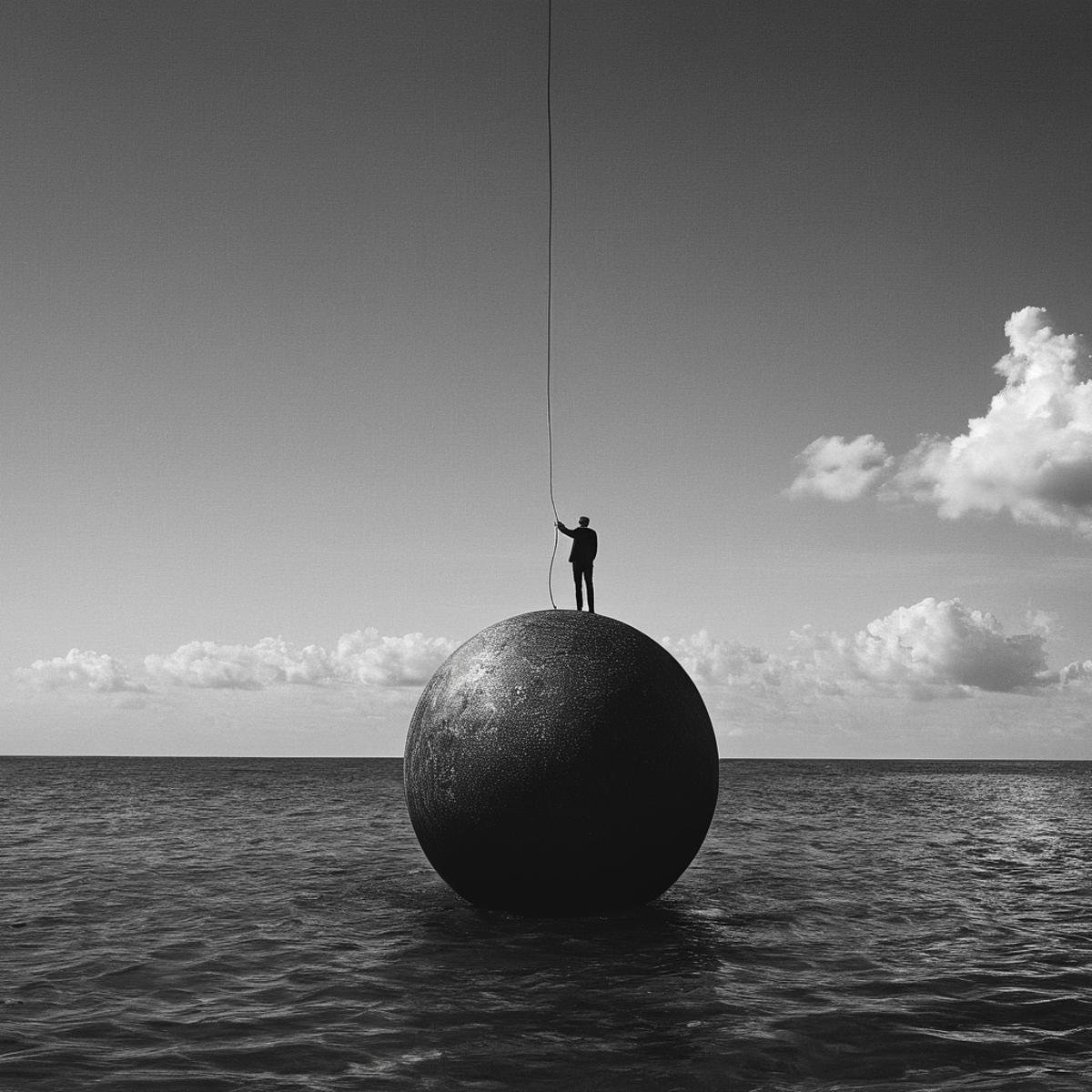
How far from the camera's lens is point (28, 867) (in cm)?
1379

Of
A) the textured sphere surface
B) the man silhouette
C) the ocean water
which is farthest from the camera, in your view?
the man silhouette

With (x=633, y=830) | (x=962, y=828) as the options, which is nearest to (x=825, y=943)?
(x=633, y=830)

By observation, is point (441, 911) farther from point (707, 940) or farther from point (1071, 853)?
point (1071, 853)

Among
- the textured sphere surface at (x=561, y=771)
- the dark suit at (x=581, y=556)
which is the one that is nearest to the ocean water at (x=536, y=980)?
the textured sphere surface at (x=561, y=771)

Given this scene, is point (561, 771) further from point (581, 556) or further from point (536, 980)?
point (581, 556)

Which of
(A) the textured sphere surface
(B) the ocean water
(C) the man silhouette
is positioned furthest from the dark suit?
(B) the ocean water

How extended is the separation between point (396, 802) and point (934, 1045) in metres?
25.1

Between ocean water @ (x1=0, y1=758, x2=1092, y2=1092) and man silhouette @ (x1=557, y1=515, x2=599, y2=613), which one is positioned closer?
ocean water @ (x1=0, y1=758, x2=1092, y2=1092)

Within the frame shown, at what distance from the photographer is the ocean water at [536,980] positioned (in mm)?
5320

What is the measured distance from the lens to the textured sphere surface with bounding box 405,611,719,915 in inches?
326

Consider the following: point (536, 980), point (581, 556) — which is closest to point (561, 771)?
point (536, 980)

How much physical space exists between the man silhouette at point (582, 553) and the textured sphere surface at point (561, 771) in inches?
85.0

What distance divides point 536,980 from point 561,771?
1.71 meters

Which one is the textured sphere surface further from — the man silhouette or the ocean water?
the man silhouette
